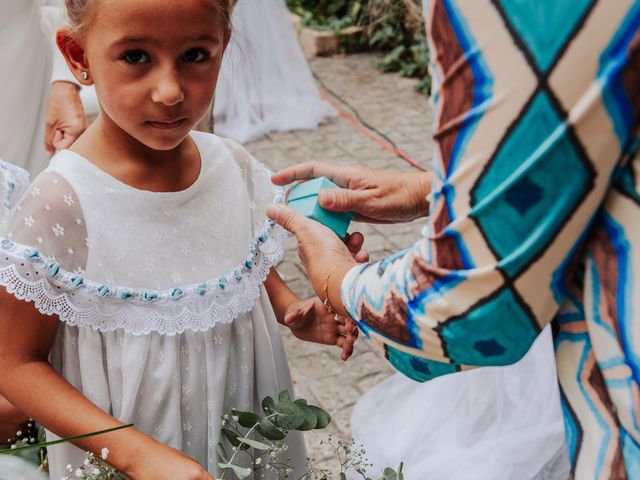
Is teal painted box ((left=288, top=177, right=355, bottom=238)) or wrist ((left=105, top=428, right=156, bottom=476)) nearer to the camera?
wrist ((left=105, top=428, right=156, bottom=476))

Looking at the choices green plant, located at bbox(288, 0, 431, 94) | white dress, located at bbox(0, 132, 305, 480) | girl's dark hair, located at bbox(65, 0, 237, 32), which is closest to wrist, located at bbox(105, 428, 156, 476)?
white dress, located at bbox(0, 132, 305, 480)

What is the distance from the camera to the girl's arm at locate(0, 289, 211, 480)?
4.49 feet

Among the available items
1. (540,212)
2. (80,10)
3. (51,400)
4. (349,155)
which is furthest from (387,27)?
(540,212)

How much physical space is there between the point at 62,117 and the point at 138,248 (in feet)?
3.23

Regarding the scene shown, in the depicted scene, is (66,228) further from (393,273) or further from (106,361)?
(393,273)

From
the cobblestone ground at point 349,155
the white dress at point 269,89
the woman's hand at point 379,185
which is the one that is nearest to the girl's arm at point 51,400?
the woman's hand at point 379,185

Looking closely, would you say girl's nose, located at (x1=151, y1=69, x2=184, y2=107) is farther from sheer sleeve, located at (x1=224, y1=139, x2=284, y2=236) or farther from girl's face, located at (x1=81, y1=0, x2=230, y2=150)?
sheer sleeve, located at (x1=224, y1=139, x2=284, y2=236)

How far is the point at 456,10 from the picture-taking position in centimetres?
88

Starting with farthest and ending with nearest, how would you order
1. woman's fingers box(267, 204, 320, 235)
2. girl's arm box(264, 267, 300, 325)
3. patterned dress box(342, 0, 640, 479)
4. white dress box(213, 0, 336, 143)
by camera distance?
white dress box(213, 0, 336, 143)
girl's arm box(264, 267, 300, 325)
woman's fingers box(267, 204, 320, 235)
patterned dress box(342, 0, 640, 479)

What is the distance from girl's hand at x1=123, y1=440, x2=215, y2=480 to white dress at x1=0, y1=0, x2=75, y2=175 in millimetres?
1416

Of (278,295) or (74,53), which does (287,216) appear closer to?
(278,295)

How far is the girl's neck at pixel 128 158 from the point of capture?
1507mm

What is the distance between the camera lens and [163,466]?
1.34 metres

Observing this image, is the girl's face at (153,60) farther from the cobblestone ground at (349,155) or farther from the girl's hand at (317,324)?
the cobblestone ground at (349,155)
